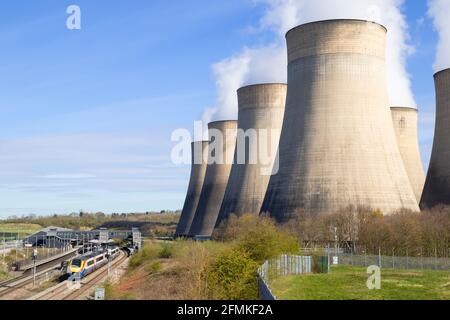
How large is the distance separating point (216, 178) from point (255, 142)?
29.1ft

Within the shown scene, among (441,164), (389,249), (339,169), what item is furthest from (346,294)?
(441,164)

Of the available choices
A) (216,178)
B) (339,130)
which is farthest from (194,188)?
(339,130)

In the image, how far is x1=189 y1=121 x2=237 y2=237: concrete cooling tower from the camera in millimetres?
46531

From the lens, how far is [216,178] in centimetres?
4672

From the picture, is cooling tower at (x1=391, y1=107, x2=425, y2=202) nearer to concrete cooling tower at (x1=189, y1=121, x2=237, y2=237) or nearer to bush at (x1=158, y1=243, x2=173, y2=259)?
concrete cooling tower at (x1=189, y1=121, x2=237, y2=237)

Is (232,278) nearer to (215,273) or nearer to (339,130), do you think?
(215,273)

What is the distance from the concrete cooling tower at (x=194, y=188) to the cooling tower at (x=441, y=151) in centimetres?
2113

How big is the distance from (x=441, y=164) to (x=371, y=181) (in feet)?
24.2

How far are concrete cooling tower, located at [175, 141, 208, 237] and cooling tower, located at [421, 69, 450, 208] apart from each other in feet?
69.3

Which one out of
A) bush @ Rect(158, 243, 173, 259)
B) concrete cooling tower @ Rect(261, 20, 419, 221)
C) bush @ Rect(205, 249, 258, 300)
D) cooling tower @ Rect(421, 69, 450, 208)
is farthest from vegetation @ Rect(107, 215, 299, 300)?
cooling tower @ Rect(421, 69, 450, 208)

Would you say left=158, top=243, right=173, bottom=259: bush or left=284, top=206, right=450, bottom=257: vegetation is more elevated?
left=284, top=206, right=450, bottom=257: vegetation

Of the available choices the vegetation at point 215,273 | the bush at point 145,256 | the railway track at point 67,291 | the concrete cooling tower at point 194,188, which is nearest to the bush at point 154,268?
the vegetation at point 215,273

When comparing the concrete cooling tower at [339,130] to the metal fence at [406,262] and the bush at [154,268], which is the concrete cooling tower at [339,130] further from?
the bush at [154,268]
